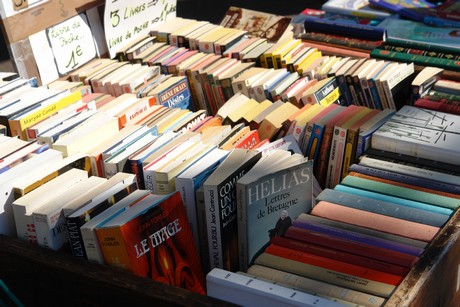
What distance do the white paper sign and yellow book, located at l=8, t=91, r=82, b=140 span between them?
54 cm

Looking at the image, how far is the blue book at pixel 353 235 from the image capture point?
7.14 feet

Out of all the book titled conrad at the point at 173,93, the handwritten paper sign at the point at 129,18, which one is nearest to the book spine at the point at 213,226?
the book titled conrad at the point at 173,93

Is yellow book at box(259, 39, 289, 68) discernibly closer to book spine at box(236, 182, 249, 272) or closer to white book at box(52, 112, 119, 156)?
white book at box(52, 112, 119, 156)

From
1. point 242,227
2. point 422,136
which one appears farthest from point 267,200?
point 422,136

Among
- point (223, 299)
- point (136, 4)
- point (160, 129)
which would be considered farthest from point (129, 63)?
point (223, 299)

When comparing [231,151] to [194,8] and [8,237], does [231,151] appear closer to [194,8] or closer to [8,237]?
[8,237]

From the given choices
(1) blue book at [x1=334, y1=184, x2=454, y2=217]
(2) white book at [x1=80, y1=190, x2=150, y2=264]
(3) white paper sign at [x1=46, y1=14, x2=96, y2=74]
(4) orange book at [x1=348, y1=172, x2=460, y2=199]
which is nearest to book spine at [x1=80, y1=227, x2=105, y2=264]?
(2) white book at [x1=80, y1=190, x2=150, y2=264]

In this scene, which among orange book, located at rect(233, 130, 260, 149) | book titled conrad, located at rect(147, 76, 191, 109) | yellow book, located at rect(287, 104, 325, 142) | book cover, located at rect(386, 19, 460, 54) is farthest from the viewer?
book cover, located at rect(386, 19, 460, 54)

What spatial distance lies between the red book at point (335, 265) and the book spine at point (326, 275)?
17 millimetres

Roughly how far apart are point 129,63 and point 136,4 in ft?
1.11

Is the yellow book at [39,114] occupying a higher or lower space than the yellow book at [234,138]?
higher

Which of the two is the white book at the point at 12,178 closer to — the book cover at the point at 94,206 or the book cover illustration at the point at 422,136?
the book cover at the point at 94,206

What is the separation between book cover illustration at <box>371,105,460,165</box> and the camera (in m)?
2.71

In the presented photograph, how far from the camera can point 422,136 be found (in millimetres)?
2793
